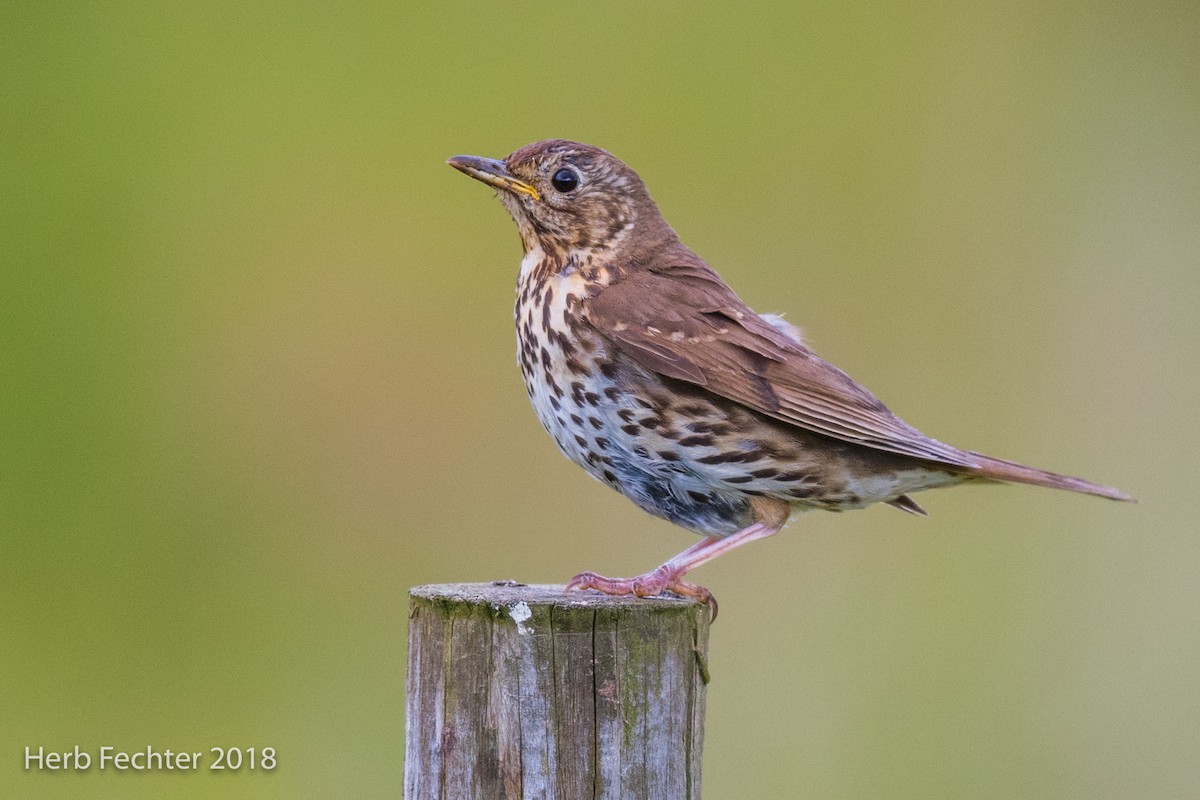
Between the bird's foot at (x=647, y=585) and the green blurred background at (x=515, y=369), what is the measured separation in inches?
105

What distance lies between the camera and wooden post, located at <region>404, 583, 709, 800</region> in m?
4.09

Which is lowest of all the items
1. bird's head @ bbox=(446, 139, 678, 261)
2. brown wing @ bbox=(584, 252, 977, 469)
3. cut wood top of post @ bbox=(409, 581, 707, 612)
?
cut wood top of post @ bbox=(409, 581, 707, 612)

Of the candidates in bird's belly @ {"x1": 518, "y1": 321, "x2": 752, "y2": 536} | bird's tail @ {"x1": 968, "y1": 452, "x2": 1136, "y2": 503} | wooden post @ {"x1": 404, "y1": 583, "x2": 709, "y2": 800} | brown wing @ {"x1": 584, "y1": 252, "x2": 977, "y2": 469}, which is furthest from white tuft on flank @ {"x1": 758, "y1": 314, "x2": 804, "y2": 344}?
wooden post @ {"x1": 404, "y1": 583, "x2": 709, "y2": 800}

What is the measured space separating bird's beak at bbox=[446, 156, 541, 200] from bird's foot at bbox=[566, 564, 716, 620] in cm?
151

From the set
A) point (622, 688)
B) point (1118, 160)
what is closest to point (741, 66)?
point (1118, 160)

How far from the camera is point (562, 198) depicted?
19.3 feet

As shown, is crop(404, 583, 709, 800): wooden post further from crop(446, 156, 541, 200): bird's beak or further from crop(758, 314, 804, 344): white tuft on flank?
crop(446, 156, 541, 200): bird's beak

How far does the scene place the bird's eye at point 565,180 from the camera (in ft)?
19.3

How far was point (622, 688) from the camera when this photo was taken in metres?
4.14

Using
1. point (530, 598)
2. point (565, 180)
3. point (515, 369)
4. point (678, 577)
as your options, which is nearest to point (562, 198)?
point (565, 180)

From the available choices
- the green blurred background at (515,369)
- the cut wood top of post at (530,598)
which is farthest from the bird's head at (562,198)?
the green blurred background at (515,369)

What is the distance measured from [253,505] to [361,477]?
0.65 meters

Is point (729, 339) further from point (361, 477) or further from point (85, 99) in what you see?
point (85, 99)

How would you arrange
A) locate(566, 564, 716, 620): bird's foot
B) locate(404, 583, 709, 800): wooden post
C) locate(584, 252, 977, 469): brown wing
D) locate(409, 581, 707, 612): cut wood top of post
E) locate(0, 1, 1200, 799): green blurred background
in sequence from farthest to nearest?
locate(0, 1, 1200, 799): green blurred background → locate(584, 252, 977, 469): brown wing → locate(566, 564, 716, 620): bird's foot → locate(409, 581, 707, 612): cut wood top of post → locate(404, 583, 709, 800): wooden post
